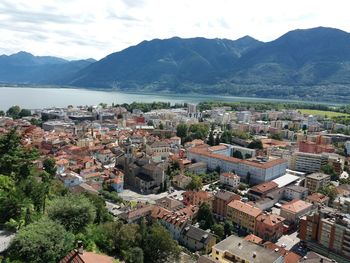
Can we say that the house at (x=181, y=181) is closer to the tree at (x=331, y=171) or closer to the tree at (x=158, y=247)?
the tree at (x=158, y=247)

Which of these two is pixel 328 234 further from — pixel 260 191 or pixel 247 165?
pixel 247 165

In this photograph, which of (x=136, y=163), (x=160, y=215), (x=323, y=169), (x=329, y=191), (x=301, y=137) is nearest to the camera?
(x=160, y=215)

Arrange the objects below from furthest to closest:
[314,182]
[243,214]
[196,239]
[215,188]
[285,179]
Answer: [285,179] → [314,182] → [215,188] → [243,214] → [196,239]

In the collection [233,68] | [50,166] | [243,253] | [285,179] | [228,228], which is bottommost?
[285,179]

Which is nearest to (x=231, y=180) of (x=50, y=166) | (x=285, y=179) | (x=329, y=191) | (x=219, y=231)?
(x=285, y=179)

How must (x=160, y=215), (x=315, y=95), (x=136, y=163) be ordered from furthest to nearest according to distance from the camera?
(x=315, y=95), (x=136, y=163), (x=160, y=215)

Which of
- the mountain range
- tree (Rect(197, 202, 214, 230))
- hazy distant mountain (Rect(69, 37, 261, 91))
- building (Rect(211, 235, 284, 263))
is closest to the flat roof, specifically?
tree (Rect(197, 202, 214, 230))

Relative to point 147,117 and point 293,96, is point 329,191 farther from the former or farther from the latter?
point 293,96

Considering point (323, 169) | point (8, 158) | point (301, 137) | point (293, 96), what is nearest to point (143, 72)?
point (293, 96)
